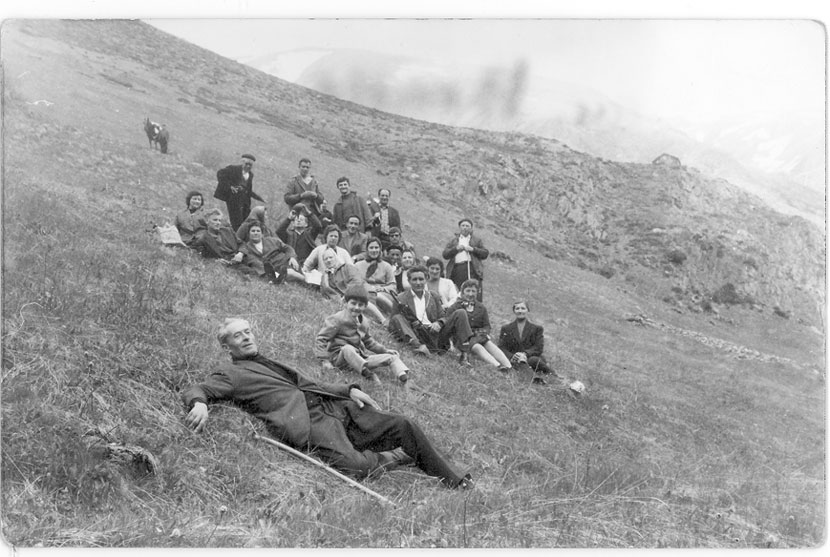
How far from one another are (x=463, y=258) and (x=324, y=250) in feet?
5.95

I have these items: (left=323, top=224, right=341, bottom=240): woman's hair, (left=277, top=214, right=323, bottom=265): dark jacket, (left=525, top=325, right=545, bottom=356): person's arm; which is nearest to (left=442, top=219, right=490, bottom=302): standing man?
(left=525, top=325, right=545, bottom=356): person's arm

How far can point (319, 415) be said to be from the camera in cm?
482

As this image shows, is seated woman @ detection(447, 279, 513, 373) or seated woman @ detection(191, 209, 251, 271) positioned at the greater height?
seated woman @ detection(191, 209, 251, 271)

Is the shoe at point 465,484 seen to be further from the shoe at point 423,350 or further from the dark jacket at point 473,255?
the dark jacket at point 473,255

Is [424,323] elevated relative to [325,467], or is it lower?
lower

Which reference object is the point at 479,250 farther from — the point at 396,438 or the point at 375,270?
the point at 396,438

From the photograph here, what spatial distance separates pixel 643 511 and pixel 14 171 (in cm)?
629

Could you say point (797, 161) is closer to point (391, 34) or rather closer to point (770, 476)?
point (770, 476)

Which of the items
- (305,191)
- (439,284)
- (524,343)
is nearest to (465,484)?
(524,343)

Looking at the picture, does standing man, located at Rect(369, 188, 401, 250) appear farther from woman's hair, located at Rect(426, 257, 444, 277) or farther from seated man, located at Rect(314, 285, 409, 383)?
seated man, located at Rect(314, 285, 409, 383)

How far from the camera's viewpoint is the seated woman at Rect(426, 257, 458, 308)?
7.92 metres

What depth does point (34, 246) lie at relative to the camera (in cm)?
566

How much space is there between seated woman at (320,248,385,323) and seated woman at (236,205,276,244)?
747 mm

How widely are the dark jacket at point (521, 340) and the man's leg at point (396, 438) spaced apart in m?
2.91
